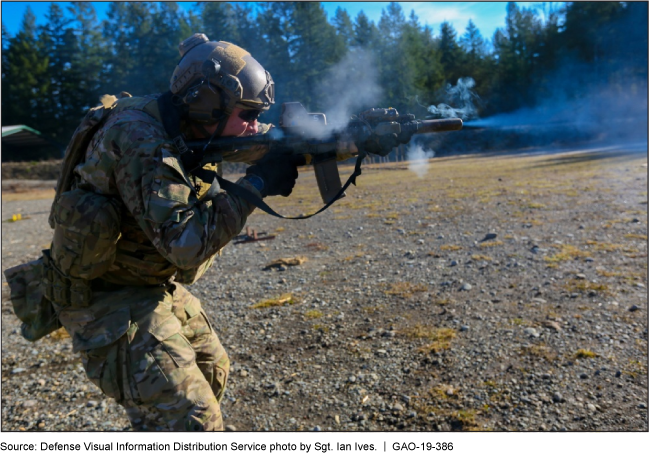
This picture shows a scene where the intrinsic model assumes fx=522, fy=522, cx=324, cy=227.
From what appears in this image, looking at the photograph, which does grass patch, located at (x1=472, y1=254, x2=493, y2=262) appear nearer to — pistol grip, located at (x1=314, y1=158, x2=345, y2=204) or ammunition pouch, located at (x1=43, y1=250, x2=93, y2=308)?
pistol grip, located at (x1=314, y1=158, x2=345, y2=204)

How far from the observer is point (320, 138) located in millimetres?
3230

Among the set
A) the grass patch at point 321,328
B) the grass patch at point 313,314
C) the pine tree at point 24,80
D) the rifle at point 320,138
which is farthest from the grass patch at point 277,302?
the pine tree at point 24,80

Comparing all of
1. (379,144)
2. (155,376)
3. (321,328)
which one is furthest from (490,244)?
(155,376)

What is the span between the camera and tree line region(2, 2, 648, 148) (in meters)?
12.5

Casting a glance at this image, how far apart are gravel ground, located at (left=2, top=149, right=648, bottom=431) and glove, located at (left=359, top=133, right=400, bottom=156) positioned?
74.9 inches

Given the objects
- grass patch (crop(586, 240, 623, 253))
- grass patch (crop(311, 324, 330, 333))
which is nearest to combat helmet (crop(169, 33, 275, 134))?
grass patch (crop(311, 324, 330, 333))

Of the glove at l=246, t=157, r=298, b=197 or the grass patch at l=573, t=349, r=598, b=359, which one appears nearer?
the glove at l=246, t=157, r=298, b=197

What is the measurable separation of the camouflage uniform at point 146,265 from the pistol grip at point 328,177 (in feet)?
2.43

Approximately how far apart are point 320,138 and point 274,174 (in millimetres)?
401

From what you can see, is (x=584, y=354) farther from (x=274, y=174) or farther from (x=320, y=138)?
(x=274, y=174)

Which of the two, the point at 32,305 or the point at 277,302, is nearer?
the point at 32,305

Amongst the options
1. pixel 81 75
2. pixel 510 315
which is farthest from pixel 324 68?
pixel 81 75

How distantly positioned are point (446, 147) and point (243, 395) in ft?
107

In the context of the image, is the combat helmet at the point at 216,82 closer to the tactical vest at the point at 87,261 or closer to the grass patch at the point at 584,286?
the tactical vest at the point at 87,261
